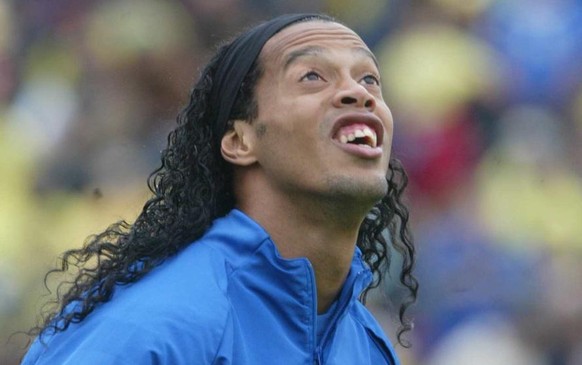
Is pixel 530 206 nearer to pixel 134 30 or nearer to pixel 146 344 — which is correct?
pixel 134 30

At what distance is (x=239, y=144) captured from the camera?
9.92 ft

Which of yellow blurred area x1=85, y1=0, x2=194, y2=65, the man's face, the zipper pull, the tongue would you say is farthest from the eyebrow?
yellow blurred area x1=85, y1=0, x2=194, y2=65

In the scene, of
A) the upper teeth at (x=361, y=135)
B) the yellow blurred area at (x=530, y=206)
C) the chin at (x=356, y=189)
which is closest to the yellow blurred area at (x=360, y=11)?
the yellow blurred area at (x=530, y=206)

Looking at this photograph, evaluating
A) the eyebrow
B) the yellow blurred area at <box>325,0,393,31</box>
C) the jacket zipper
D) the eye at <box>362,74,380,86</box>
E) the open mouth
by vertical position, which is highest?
the yellow blurred area at <box>325,0,393,31</box>

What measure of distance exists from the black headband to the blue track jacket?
31 cm

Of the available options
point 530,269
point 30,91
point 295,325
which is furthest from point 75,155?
point 295,325

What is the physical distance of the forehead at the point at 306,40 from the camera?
9.93 ft

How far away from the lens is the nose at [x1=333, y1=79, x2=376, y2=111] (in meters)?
2.89

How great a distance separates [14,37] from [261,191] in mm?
2128

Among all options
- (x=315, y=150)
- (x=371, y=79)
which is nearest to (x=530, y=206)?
(x=371, y=79)

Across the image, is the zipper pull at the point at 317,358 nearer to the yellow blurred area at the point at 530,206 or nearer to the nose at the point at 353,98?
the nose at the point at 353,98

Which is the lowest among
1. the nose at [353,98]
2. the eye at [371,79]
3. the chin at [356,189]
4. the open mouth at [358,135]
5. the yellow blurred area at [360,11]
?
the chin at [356,189]

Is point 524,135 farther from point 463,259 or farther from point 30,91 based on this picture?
point 30,91

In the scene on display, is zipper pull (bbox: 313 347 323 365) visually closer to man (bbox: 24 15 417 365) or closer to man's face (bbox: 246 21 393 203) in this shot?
man (bbox: 24 15 417 365)
